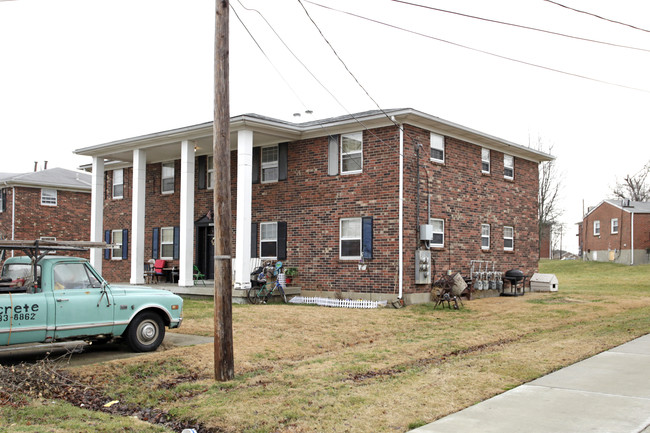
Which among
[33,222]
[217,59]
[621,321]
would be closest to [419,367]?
[217,59]

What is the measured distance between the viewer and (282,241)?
20859 millimetres

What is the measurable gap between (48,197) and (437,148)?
25.2m

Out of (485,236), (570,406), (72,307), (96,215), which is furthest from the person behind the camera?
(96,215)

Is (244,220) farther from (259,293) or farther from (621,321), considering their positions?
(621,321)

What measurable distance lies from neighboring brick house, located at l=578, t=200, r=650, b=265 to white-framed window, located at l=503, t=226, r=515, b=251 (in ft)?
89.6

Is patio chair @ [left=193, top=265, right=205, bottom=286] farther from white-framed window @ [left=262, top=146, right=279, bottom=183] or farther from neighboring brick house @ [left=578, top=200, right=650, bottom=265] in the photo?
neighboring brick house @ [left=578, top=200, right=650, bottom=265]

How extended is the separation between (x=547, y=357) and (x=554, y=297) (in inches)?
535

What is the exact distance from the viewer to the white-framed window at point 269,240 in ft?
69.9

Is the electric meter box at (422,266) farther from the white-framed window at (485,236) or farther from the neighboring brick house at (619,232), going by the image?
the neighboring brick house at (619,232)

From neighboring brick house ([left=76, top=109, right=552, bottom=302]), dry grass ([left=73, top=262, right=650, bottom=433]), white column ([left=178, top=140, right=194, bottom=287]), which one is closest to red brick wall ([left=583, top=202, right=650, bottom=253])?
neighboring brick house ([left=76, top=109, right=552, bottom=302])

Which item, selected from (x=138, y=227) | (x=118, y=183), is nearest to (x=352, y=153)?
(x=138, y=227)

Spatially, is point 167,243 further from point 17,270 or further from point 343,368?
point 343,368

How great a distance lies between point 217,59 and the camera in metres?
8.56

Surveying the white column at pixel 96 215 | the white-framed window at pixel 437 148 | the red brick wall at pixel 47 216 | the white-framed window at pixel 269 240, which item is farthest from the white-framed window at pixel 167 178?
the red brick wall at pixel 47 216
